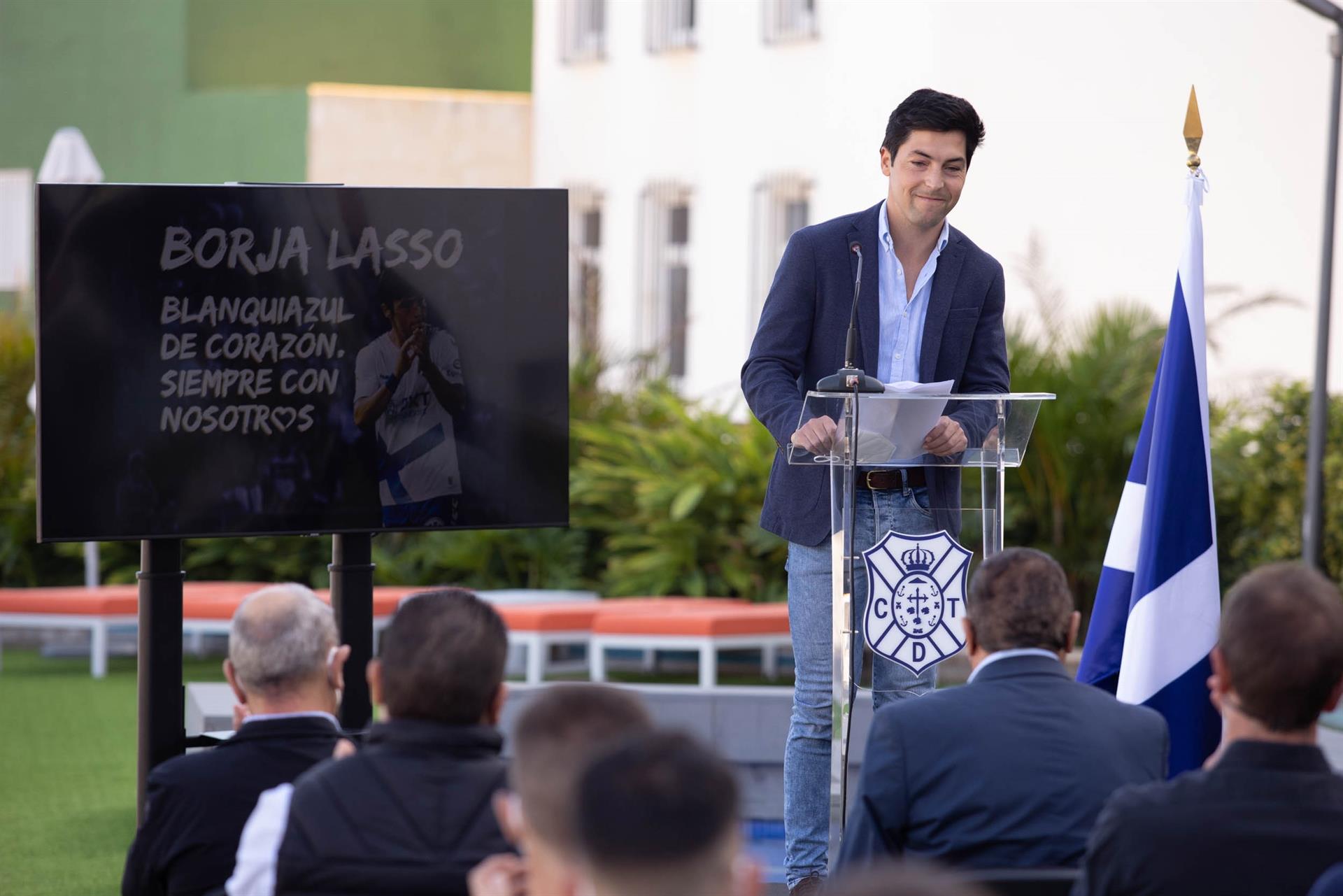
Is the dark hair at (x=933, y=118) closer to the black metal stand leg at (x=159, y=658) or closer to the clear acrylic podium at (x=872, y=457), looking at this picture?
the clear acrylic podium at (x=872, y=457)

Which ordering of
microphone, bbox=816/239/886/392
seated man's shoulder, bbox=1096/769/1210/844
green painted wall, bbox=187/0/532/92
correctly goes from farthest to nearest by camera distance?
green painted wall, bbox=187/0/532/92 → microphone, bbox=816/239/886/392 → seated man's shoulder, bbox=1096/769/1210/844

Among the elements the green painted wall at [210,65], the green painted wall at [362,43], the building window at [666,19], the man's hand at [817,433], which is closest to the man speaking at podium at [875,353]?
Result: the man's hand at [817,433]

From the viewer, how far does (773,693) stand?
7.25 metres

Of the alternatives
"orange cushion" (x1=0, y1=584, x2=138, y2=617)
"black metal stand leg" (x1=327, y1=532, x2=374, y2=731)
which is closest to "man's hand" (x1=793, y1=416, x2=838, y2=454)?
"black metal stand leg" (x1=327, y1=532, x2=374, y2=731)

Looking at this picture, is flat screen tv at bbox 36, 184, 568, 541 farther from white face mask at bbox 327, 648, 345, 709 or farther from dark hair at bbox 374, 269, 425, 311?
white face mask at bbox 327, 648, 345, 709

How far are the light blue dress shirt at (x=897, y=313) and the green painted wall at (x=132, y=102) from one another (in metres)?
14.9

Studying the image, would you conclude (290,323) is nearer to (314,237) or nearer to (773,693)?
(314,237)

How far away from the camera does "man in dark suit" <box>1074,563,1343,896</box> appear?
2443mm

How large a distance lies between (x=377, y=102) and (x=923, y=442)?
50.9 ft

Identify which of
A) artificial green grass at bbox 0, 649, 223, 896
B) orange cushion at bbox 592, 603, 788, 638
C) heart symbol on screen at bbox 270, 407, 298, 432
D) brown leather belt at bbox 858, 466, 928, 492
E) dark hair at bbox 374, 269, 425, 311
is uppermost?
dark hair at bbox 374, 269, 425, 311

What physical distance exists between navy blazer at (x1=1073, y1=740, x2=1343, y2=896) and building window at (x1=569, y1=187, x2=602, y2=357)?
9.01m

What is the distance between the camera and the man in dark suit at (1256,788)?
244 cm

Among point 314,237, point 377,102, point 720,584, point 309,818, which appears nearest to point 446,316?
point 314,237

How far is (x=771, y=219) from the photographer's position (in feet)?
58.0
